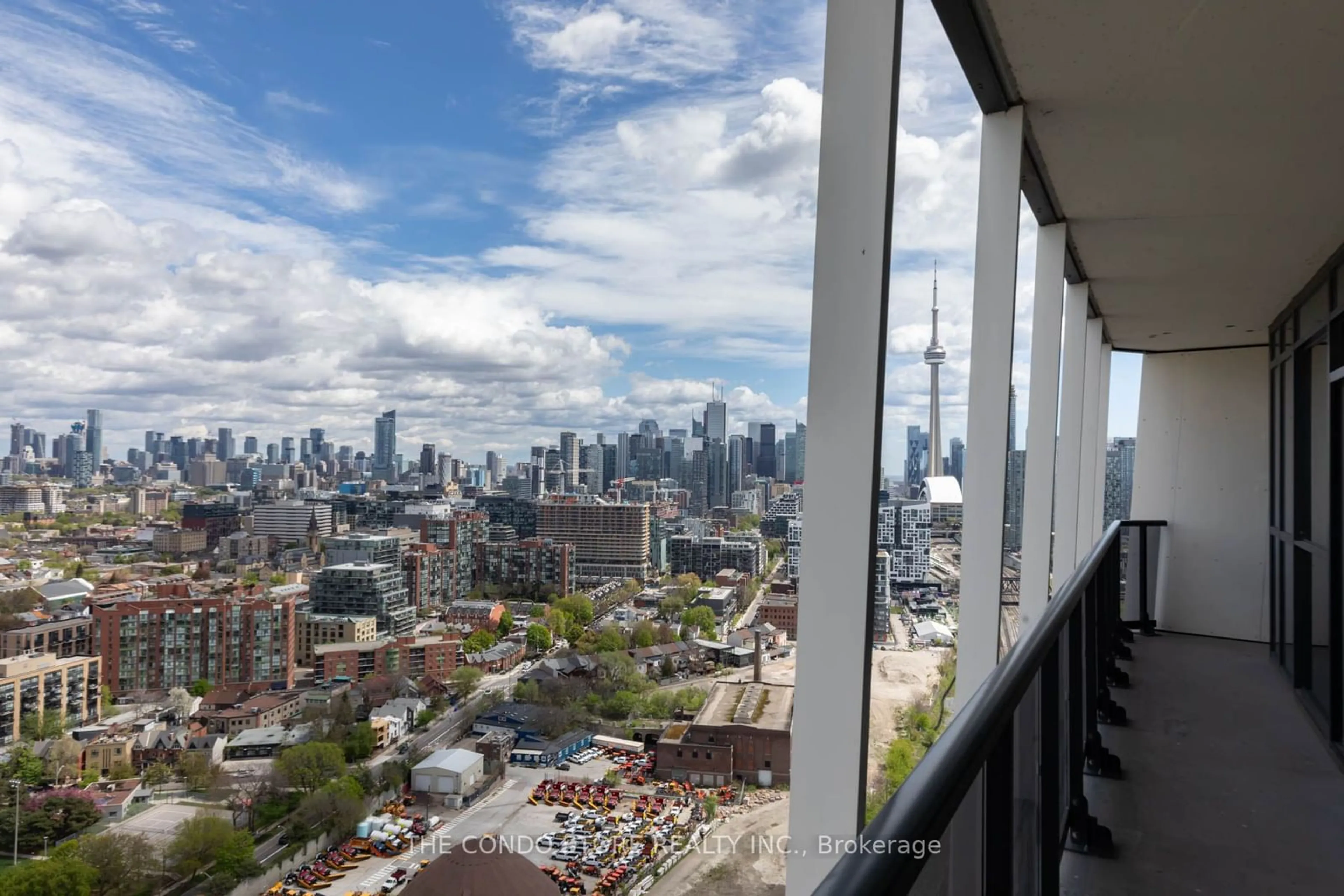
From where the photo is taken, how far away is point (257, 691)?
2.02 metres

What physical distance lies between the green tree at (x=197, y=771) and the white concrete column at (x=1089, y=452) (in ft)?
18.7

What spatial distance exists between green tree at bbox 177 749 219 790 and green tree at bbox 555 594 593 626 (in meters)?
1.19

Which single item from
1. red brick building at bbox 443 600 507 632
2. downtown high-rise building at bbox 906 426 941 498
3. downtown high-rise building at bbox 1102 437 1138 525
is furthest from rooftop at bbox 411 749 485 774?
downtown high-rise building at bbox 1102 437 1138 525

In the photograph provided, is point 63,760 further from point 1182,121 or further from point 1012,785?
point 1182,121

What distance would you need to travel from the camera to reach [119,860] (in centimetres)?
157

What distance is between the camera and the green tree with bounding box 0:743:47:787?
1.49 metres

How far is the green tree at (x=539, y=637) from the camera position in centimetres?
260

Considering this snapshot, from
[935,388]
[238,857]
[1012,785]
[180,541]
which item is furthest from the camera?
[935,388]

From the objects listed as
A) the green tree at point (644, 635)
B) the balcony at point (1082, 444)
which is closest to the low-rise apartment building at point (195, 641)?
the green tree at point (644, 635)

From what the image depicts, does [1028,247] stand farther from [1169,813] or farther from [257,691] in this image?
[257,691]

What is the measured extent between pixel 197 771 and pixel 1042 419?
3808 millimetres

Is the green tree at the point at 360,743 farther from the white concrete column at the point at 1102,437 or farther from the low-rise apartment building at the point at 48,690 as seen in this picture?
the white concrete column at the point at 1102,437

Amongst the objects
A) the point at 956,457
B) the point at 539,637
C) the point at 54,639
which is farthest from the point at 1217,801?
the point at 54,639

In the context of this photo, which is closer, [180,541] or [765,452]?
[180,541]
